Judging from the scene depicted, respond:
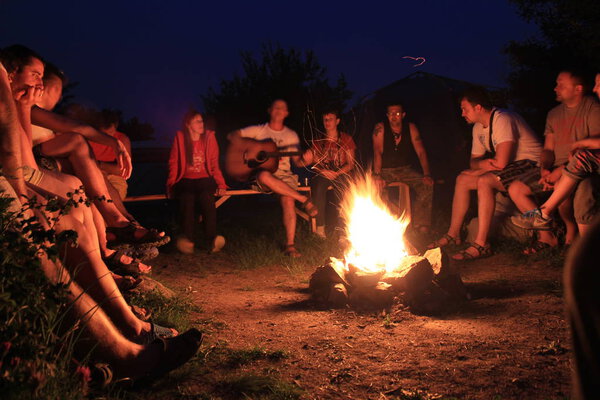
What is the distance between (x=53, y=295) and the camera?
75.2 inches

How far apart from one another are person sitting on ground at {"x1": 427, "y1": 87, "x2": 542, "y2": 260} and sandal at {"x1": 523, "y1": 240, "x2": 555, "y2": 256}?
42cm

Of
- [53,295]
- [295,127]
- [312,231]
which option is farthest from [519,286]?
[295,127]

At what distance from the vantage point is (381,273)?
423 cm

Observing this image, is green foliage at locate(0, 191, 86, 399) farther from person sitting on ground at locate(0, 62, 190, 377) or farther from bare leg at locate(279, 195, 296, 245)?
bare leg at locate(279, 195, 296, 245)

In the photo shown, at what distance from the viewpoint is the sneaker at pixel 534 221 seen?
5352 millimetres

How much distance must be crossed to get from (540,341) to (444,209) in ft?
19.0

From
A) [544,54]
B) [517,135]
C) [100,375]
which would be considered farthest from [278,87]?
[100,375]

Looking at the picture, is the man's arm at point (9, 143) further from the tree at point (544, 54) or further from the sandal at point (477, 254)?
the tree at point (544, 54)

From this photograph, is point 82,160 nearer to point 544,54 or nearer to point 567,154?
point 567,154

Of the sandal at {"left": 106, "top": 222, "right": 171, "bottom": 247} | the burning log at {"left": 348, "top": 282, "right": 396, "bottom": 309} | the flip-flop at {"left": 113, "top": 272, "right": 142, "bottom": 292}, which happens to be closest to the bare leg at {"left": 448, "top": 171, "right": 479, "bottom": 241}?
the burning log at {"left": 348, "top": 282, "right": 396, "bottom": 309}

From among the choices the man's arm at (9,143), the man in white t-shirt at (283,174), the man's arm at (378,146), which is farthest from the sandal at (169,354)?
the man's arm at (378,146)

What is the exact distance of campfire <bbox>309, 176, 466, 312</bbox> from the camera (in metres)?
4.07

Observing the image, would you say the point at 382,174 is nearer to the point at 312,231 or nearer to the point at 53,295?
the point at 312,231

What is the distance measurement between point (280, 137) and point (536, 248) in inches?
140
